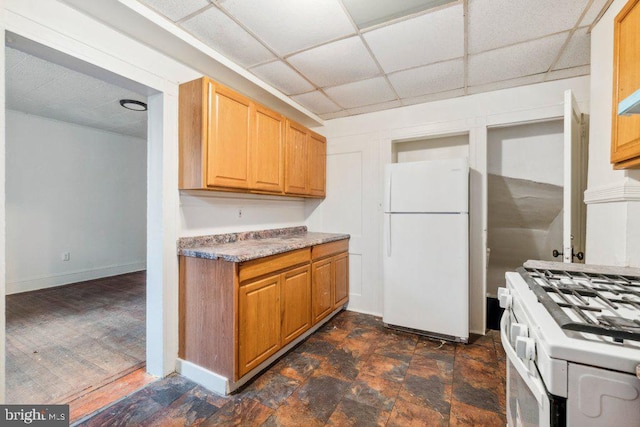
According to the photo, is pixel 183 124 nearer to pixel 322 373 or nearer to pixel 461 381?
pixel 322 373

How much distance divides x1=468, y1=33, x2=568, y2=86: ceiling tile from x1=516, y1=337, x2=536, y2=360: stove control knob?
2166 mm

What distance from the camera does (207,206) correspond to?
2.31 m

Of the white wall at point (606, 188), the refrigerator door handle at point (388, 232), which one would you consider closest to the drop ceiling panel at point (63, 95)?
the refrigerator door handle at point (388, 232)

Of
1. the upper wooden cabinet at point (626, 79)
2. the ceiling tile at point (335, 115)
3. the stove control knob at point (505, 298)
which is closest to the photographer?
the stove control knob at point (505, 298)

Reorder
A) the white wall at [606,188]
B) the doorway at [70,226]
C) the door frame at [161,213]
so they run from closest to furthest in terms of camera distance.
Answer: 1. the white wall at [606,188]
2. the door frame at [161,213]
3. the doorway at [70,226]

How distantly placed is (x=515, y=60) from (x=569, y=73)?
62 cm

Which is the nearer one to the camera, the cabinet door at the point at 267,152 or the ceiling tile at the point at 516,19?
the ceiling tile at the point at 516,19

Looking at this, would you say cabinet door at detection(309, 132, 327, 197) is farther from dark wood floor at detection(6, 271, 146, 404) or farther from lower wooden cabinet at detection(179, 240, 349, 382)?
dark wood floor at detection(6, 271, 146, 404)

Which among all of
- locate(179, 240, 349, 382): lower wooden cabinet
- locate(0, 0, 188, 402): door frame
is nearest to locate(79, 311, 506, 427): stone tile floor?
locate(179, 240, 349, 382): lower wooden cabinet

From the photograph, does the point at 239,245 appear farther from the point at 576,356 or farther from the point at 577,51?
the point at 577,51

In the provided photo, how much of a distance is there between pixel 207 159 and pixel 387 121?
7.04 ft

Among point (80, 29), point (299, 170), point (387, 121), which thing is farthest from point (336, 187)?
point (80, 29)

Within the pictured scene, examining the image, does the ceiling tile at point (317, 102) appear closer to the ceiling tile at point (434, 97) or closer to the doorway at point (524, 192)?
the ceiling tile at point (434, 97)

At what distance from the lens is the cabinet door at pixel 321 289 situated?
2617mm
